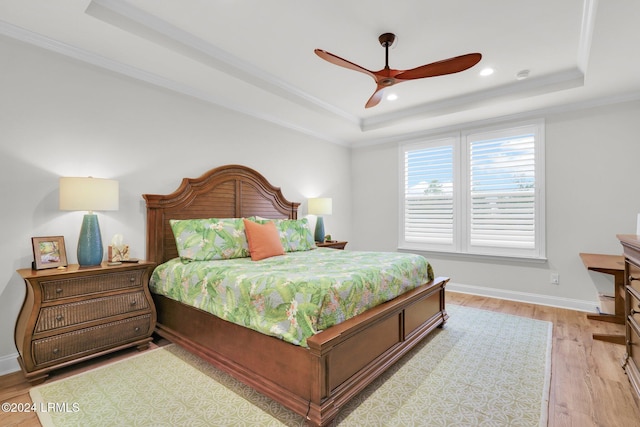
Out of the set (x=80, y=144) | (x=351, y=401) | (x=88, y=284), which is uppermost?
(x=80, y=144)

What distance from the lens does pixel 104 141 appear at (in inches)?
112

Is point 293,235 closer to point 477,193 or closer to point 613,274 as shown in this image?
point 477,193

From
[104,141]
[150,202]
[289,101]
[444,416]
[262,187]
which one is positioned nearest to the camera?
[444,416]

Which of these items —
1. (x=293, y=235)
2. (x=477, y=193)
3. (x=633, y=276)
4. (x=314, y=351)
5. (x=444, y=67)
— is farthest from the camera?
(x=477, y=193)

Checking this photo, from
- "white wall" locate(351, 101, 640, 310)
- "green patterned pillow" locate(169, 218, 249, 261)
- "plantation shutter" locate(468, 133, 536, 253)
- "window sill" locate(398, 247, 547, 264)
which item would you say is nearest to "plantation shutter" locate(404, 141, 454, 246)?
"window sill" locate(398, 247, 547, 264)

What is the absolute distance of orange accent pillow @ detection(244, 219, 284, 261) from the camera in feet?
10.2

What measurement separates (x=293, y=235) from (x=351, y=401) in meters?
2.11

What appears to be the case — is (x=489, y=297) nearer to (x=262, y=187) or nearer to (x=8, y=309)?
(x=262, y=187)

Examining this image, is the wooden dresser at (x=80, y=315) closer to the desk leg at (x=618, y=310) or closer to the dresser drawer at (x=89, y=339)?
the dresser drawer at (x=89, y=339)

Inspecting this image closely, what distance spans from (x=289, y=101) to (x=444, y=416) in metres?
3.43

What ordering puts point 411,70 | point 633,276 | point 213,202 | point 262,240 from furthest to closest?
point 213,202, point 262,240, point 411,70, point 633,276

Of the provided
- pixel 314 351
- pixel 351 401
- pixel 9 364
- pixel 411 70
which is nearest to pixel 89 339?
pixel 9 364

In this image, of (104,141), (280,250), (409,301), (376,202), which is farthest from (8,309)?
(376,202)

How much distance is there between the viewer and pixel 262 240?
125 inches
